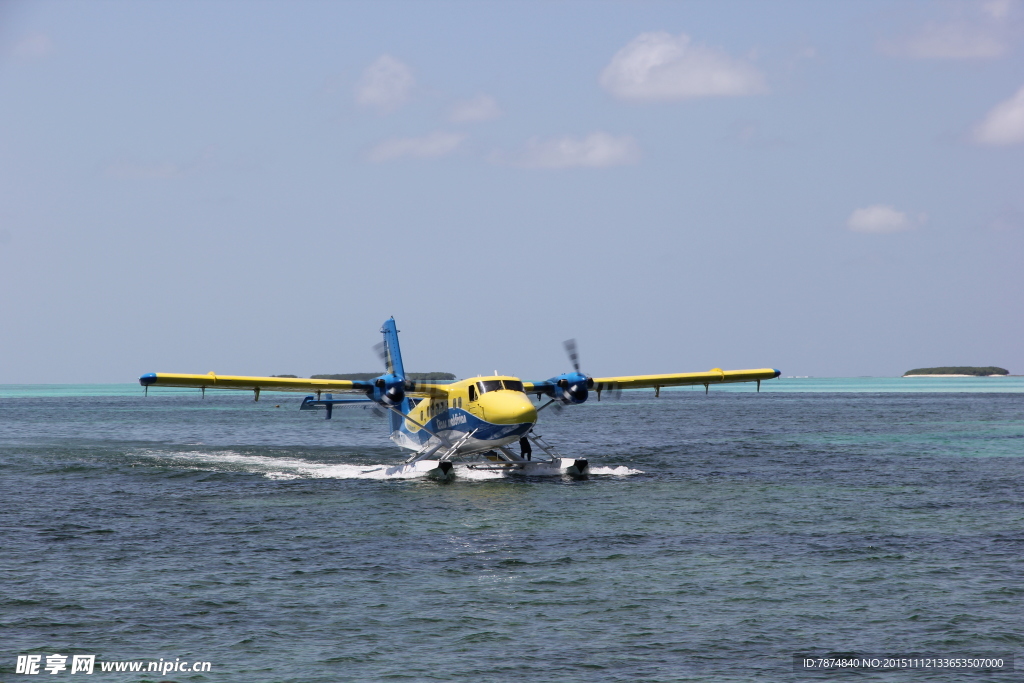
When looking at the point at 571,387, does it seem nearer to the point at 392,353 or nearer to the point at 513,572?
the point at 392,353

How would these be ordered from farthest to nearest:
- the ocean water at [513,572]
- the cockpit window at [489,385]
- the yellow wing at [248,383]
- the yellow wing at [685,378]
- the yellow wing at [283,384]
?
1. the yellow wing at [685,378]
2. the cockpit window at [489,385]
3. the yellow wing at [283,384]
4. the yellow wing at [248,383]
5. the ocean water at [513,572]

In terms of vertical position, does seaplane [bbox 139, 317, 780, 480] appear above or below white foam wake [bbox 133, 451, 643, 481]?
above

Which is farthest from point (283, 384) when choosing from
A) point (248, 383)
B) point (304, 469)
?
point (304, 469)

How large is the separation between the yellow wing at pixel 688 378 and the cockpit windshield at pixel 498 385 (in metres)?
6.31

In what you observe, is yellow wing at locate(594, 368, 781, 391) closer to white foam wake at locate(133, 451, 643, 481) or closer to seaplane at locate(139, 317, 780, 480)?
seaplane at locate(139, 317, 780, 480)

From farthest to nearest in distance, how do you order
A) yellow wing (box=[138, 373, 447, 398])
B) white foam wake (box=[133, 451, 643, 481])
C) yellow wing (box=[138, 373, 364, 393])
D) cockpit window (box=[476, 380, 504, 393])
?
white foam wake (box=[133, 451, 643, 481]) < cockpit window (box=[476, 380, 504, 393]) < yellow wing (box=[138, 373, 447, 398]) < yellow wing (box=[138, 373, 364, 393])

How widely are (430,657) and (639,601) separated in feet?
14.0

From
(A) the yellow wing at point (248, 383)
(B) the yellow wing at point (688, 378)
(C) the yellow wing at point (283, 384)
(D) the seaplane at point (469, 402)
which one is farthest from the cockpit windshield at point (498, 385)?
(B) the yellow wing at point (688, 378)

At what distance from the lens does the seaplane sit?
31828 mm

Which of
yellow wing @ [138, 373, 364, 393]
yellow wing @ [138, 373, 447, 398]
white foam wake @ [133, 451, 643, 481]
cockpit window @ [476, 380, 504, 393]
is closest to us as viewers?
yellow wing @ [138, 373, 364, 393]

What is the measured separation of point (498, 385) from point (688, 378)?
10788 mm

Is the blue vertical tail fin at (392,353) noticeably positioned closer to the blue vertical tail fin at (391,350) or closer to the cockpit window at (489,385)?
the blue vertical tail fin at (391,350)

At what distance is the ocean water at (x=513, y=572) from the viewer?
13359 mm

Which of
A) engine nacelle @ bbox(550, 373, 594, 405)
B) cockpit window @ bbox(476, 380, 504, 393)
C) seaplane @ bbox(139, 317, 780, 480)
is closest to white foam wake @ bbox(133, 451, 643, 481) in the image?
seaplane @ bbox(139, 317, 780, 480)
